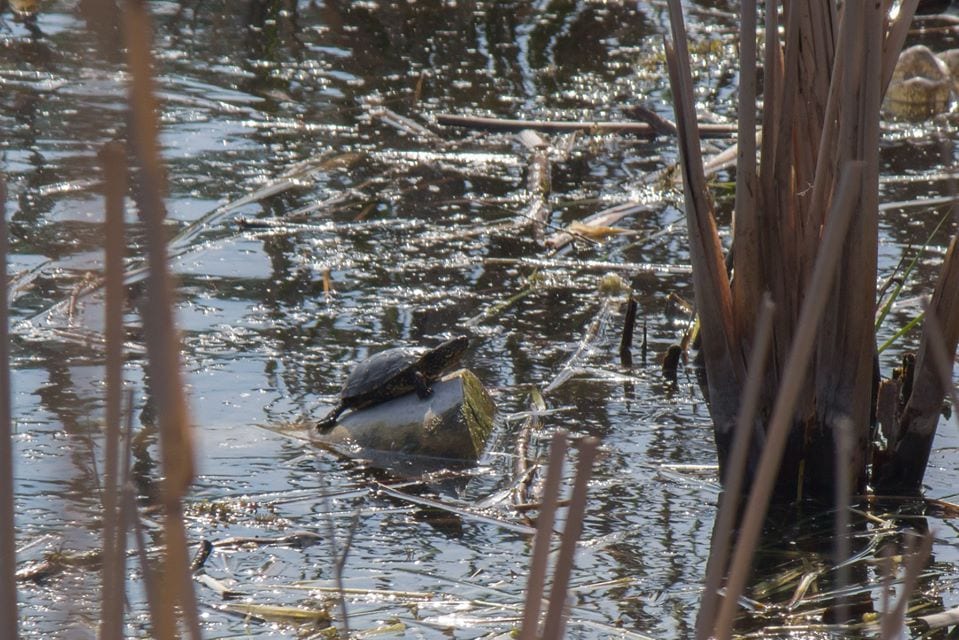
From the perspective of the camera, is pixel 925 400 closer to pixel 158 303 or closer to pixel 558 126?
pixel 158 303

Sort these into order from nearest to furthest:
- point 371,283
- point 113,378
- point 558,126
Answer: point 113,378, point 371,283, point 558,126

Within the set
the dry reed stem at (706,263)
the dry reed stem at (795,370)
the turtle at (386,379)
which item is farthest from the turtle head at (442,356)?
the dry reed stem at (795,370)

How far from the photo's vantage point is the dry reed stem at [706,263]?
3004 mm

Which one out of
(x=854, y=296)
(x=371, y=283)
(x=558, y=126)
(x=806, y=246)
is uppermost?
(x=558, y=126)

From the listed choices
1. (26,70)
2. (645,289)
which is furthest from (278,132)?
(645,289)

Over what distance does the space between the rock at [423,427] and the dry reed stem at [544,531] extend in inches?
99.0

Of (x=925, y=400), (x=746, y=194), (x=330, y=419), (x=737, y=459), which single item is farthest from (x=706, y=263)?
(x=737, y=459)

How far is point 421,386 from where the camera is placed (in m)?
3.90

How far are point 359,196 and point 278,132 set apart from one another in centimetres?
113

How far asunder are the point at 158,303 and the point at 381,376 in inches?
111

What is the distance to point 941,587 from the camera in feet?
9.43

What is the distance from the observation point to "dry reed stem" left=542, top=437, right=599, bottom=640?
1.04 meters

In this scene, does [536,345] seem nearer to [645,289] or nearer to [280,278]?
[645,289]

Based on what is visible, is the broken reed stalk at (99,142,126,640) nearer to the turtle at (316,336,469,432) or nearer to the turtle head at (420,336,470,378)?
the turtle at (316,336,469,432)
